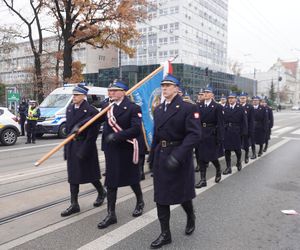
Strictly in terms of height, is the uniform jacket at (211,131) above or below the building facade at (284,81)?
below

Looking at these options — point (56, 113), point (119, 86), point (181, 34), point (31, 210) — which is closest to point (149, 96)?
point (119, 86)

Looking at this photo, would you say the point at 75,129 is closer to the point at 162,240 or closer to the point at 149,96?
the point at 162,240

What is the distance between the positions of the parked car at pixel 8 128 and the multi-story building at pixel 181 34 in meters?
51.6

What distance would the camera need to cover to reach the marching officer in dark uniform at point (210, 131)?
23.7ft

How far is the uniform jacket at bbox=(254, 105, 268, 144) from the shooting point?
1134 cm

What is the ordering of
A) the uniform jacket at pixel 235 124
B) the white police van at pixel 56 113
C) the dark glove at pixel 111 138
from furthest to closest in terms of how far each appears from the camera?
the white police van at pixel 56 113, the uniform jacket at pixel 235 124, the dark glove at pixel 111 138

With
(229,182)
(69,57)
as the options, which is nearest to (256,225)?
(229,182)

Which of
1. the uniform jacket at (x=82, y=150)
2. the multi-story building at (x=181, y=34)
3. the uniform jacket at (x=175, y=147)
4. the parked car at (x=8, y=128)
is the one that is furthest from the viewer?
the multi-story building at (x=181, y=34)

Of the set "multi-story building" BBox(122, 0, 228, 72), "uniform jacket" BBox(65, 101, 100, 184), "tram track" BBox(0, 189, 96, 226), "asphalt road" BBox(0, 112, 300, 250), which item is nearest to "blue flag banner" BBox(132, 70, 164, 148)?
"asphalt road" BBox(0, 112, 300, 250)

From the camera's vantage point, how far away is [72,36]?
22953mm

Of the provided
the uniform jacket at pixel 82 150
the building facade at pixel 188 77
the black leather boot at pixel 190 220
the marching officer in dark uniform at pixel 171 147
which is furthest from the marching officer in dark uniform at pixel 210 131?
the building facade at pixel 188 77

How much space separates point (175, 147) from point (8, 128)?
35.6 feet

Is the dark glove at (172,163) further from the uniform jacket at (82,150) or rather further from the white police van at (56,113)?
the white police van at (56,113)

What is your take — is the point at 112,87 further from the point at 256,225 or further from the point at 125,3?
the point at 125,3
